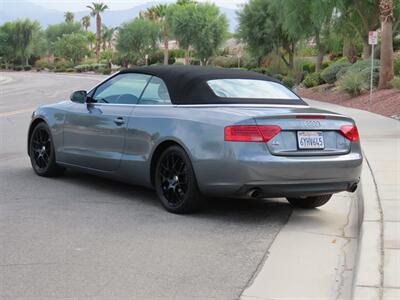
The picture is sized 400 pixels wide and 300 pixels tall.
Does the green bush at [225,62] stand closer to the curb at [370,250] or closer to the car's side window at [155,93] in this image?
the car's side window at [155,93]

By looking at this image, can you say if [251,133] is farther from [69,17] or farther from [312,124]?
[69,17]

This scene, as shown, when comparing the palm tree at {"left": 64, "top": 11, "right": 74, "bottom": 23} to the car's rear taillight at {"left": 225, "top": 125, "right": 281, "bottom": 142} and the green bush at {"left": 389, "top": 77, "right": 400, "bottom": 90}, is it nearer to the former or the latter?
the green bush at {"left": 389, "top": 77, "right": 400, "bottom": 90}

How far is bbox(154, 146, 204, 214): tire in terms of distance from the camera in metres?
7.03

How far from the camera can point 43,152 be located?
30.6 feet

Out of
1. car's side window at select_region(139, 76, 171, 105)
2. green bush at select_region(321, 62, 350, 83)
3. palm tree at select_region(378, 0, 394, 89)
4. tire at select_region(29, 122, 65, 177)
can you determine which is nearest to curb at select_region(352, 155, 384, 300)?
car's side window at select_region(139, 76, 171, 105)

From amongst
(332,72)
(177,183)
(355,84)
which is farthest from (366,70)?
(177,183)

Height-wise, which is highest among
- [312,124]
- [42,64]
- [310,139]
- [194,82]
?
[194,82]

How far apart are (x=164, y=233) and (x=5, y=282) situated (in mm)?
1839

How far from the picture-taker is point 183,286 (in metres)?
5.03

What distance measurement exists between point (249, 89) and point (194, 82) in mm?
653

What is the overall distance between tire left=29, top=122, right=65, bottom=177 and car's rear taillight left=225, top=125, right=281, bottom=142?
3.22 m

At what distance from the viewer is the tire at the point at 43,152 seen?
9.15 meters

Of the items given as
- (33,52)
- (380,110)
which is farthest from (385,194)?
(33,52)

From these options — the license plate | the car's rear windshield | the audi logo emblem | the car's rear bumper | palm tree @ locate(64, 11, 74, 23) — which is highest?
palm tree @ locate(64, 11, 74, 23)
